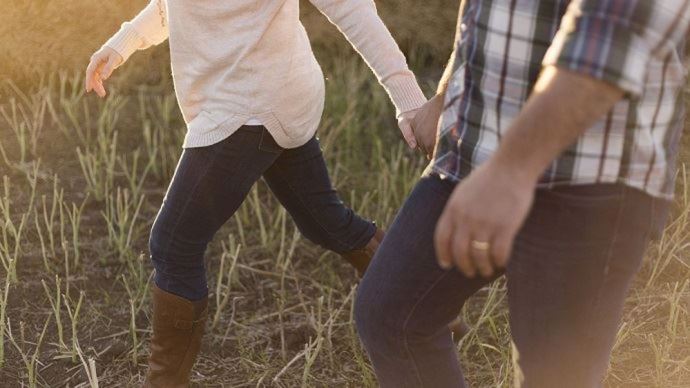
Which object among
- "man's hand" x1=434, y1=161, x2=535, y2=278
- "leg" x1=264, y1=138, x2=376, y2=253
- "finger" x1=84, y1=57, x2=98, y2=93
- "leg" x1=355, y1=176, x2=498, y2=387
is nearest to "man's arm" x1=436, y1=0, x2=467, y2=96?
"leg" x1=355, y1=176, x2=498, y2=387

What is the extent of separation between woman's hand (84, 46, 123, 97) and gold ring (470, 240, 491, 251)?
143cm

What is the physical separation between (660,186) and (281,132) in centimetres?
99

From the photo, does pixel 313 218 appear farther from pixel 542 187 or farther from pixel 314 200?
pixel 542 187

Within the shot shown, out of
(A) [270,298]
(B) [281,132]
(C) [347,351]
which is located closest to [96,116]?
(A) [270,298]

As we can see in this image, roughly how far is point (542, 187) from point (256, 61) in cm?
92

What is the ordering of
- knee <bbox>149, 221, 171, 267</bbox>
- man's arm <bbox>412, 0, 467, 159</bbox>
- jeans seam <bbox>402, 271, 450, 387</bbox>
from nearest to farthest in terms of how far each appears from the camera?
jeans seam <bbox>402, 271, 450, 387</bbox>, man's arm <bbox>412, 0, 467, 159</bbox>, knee <bbox>149, 221, 171, 267</bbox>

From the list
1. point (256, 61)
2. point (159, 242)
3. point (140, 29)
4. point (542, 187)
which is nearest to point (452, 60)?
point (542, 187)

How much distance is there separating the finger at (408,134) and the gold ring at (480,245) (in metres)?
0.79

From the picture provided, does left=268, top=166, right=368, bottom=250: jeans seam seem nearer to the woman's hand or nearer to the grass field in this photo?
the grass field

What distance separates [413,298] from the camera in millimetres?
1642

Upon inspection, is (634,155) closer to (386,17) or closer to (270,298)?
(270,298)

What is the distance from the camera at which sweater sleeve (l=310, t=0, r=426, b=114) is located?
216 centimetres

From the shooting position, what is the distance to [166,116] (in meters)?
4.15

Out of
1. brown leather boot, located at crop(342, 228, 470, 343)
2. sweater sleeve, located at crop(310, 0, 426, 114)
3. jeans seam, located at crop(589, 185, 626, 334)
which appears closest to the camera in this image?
jeans seam, located at crop(589, 185, 626, 334)
